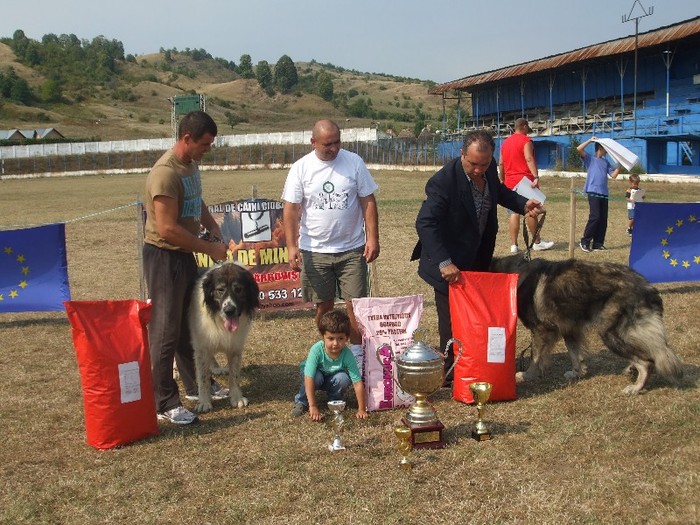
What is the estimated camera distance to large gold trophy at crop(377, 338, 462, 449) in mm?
4418

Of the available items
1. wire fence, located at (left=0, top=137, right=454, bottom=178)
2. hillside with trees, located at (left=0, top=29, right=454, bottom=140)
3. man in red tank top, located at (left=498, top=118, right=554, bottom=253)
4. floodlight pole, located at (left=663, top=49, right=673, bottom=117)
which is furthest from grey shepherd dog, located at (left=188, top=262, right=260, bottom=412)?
hillside with trees, located at (left=0, top=29, right=454, bottom=140)

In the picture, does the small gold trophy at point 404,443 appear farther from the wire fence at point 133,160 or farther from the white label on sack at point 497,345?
the wire fence at point 133,160

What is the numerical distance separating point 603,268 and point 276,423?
2.77 meters

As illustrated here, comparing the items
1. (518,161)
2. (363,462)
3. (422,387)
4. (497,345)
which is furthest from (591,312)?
(518,161)

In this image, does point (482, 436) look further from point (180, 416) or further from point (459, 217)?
point (180, 416)

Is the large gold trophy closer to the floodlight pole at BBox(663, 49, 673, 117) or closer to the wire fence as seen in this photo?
the floodlight pole at BBox(663, 49, 673, 117)

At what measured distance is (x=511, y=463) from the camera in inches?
165

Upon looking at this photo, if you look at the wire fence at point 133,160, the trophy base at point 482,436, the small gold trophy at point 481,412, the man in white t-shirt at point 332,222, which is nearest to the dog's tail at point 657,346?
the small gold trophy at point 481,412

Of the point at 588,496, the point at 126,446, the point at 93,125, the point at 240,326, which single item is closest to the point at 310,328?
the point at 240,326

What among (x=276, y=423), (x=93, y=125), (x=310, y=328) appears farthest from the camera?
(x=93, y=125)

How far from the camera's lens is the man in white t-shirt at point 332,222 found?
212 inches

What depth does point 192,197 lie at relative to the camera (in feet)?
16.8

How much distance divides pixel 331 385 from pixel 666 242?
17.5 ft

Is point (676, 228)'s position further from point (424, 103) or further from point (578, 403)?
point (424, 103)
